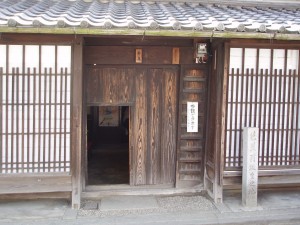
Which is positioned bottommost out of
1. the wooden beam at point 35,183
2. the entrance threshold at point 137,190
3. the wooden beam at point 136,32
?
the entrance threshold at point 137,190

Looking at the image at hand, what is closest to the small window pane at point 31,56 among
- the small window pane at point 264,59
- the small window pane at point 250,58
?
the small window pane at point 250,58

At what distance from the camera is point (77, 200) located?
6.84 metres

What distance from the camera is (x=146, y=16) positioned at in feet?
21.3

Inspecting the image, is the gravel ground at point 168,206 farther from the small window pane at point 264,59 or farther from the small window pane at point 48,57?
the small window pane at point 264,59

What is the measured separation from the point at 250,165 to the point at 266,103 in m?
1.46

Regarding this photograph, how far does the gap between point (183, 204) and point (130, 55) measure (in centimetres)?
357

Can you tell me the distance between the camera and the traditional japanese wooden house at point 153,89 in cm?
621

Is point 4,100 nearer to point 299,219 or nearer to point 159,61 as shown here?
point 159,61

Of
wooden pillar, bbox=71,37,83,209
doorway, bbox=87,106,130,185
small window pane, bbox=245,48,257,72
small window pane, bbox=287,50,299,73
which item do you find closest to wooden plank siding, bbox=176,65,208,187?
small window pane, bbox=245,48,257,72

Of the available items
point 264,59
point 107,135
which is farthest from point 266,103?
point 107,135

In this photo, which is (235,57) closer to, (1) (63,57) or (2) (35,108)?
(1) (63,57)

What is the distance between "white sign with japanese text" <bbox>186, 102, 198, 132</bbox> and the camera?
7684 millimetres

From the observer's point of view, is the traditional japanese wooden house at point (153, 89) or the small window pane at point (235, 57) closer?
the traditional japanese wooden house at point (153, 89)

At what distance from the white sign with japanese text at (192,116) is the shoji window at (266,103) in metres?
0.87
